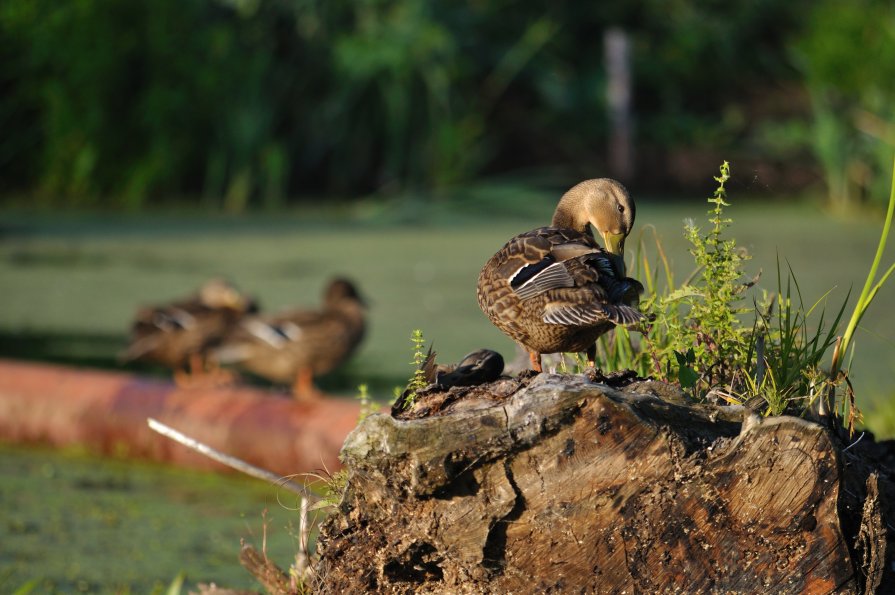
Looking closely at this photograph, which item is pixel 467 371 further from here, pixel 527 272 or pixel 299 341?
pixel 299 341

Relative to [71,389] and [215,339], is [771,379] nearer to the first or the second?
[71,389]

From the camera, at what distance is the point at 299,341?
18.2 feet

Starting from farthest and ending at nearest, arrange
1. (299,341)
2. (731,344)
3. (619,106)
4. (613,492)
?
(619,106) < (299,341) < (731,344) < (613,492)

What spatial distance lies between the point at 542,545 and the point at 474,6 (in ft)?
30.1

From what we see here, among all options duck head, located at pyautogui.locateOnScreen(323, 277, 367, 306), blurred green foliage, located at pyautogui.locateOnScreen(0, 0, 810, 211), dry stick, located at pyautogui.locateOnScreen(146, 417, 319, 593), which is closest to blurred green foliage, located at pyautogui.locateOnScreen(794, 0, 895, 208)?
blurred green foliage, located at pyautogui.locateOnScreen(0, 0, 810, 211)

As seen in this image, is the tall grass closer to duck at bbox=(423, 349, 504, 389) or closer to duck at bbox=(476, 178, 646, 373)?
duck at bbox=(476, 178, 646, 373)

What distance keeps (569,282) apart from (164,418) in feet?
9.27

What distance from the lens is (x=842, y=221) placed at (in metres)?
9.97

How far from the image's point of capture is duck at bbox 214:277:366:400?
5.55 meters

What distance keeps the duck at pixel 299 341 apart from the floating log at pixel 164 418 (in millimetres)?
765

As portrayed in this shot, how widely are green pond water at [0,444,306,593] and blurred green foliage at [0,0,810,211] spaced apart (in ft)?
17.3

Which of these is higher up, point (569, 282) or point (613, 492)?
point (569, 282)

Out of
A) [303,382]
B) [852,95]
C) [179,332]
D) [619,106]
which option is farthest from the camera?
[619,106]

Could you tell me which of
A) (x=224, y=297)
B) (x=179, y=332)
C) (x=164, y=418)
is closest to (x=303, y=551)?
(x=164, y=418)
